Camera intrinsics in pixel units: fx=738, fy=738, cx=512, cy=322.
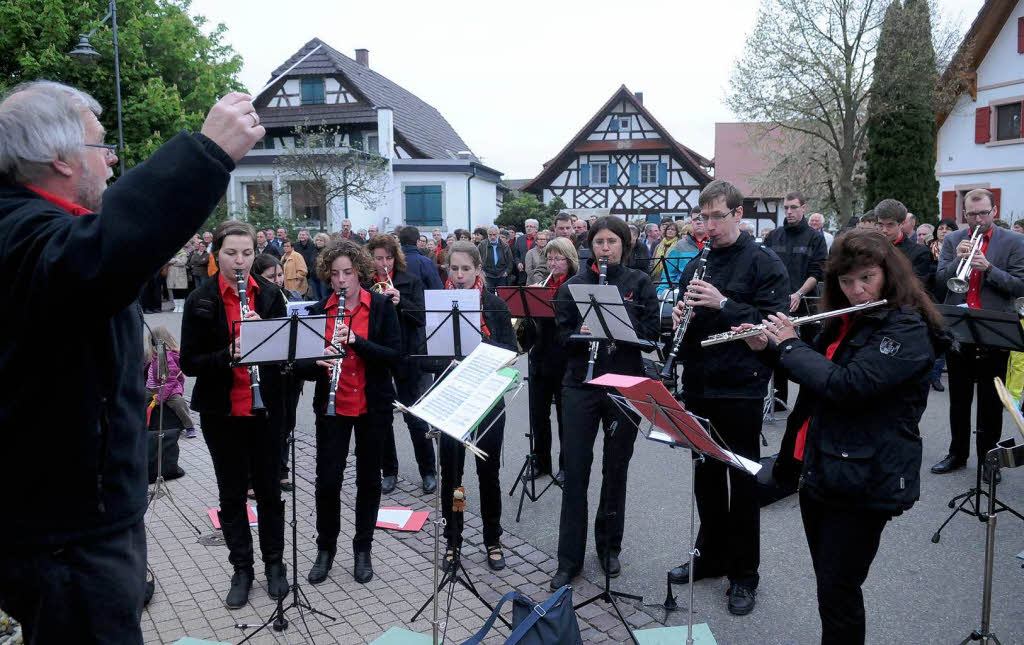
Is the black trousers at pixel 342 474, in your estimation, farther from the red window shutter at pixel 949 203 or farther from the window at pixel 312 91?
the window at pixel 312 91

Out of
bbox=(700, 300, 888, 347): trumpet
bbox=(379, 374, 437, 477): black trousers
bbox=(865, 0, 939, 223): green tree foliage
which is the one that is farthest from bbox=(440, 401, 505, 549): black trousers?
bbox=(865, 0, 939, 223): green tree foliage

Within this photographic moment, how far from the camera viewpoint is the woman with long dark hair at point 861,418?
2.93m

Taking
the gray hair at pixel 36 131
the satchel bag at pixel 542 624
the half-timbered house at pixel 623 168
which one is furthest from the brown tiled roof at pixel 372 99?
the gray hair at pixel 36 131

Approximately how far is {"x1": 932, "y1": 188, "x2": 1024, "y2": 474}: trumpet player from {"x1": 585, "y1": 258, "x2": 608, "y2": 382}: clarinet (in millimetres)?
3427

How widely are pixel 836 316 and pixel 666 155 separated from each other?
3465cm

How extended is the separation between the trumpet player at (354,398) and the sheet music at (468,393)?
4.53 feet

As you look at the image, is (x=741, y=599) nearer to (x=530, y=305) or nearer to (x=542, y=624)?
(x=542, y=624)

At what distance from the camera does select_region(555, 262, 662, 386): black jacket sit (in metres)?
4.68

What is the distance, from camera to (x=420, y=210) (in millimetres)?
31391

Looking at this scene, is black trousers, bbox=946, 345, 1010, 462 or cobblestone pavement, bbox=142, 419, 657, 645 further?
black trousers, bbox=946, 345, 1010, 462

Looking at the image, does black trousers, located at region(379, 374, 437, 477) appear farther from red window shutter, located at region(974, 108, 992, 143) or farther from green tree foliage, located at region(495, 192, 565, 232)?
red window shutter, located at region(974, 108, 992, 143)

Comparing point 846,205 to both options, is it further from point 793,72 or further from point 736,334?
point 736,334

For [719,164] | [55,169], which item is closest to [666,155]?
[719,164]

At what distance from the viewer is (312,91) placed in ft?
109
